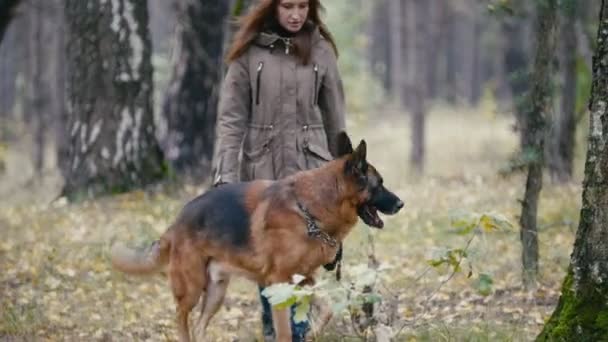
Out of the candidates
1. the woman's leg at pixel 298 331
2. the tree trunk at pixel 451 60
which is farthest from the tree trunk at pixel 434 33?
the woman's leg at pixel 298 331

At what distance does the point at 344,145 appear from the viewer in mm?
6156

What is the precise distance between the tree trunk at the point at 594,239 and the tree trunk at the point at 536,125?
2.64 meters

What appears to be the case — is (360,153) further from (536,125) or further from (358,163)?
→ (536,125)

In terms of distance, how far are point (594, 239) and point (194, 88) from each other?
38.1ft

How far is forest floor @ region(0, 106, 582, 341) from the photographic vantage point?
7.38 m

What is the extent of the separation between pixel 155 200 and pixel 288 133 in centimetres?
662

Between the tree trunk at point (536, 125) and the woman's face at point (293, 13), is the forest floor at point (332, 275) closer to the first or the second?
the tree trunk at point (536, 125)

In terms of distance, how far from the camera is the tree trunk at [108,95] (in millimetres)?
13203

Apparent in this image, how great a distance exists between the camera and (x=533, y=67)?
872cm

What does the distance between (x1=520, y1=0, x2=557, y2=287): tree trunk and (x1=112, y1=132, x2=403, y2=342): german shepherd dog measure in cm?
285

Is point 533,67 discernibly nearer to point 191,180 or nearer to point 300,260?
point 300,260

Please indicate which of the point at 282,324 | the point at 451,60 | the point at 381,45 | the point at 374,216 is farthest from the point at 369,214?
the point at 381,45

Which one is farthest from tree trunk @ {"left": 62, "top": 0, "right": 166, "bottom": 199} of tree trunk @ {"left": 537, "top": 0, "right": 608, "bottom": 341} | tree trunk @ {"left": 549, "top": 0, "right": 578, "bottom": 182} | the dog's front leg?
tree trunk @ {"left": 537, "top": 0, "right": 608, "bottom": 341}

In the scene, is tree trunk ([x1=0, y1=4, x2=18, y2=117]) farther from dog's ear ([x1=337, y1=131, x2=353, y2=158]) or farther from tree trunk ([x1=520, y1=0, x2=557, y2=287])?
dog's ear ([x1=337, y1=131, x2=353, y2=158])
